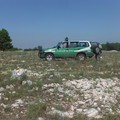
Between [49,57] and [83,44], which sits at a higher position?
[83,44]

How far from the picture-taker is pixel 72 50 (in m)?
33.4

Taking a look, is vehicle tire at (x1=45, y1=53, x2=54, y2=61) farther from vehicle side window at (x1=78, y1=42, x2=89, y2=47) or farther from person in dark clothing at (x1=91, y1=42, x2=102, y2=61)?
person in dark clothing at (x1=91, y1=42, x2=102, y2=61)

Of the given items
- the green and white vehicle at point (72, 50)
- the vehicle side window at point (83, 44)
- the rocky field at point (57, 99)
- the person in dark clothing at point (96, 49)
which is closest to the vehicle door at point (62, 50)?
the green and white vehicle at point (72, 50)

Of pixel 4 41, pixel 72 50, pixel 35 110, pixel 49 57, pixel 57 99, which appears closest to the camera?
pixel 35 110

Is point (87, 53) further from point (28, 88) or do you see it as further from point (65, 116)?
point (65, 116)

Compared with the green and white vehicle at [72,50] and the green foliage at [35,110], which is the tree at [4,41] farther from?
the green foliage at [35,110]

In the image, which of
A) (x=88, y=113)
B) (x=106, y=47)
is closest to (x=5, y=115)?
(x=88, y=113)

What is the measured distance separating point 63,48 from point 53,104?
22.4 meters

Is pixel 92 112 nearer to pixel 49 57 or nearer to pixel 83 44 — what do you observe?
pixel 83 44

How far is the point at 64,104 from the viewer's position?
1139 centimetres

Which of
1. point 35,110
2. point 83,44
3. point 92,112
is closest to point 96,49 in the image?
point 83,44

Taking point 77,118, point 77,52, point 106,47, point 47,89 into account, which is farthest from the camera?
point 106,47

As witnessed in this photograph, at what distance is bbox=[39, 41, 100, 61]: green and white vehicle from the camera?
33.3 meters

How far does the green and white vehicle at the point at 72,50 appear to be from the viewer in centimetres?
3334
